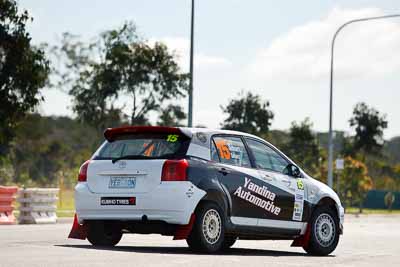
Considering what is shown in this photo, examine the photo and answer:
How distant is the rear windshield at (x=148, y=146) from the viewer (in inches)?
547

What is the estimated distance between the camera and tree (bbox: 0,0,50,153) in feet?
118

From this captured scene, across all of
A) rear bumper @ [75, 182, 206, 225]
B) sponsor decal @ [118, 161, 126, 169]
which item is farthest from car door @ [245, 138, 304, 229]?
sponsor decal @ [118, 161, 126, 169]

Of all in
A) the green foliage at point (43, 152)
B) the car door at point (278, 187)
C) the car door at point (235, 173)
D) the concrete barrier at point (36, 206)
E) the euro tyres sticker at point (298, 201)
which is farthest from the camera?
the green foliage at point (43, 152)

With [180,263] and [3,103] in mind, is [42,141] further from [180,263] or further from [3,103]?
[180,263]

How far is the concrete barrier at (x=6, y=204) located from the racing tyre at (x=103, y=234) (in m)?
11.0

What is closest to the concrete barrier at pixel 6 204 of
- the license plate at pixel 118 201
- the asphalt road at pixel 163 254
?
the asphalt road at pixel 163 254

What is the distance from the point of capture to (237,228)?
14.3 m

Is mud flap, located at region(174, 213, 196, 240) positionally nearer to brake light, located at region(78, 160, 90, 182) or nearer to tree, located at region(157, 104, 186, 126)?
brake light, located at region(78, 160, 90, 182)

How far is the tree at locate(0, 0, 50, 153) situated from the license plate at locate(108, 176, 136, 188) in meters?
22.5

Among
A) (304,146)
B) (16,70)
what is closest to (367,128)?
(304,146)

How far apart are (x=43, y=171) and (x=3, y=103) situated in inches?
2311

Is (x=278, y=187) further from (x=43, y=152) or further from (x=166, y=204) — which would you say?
(x=43, y=152)

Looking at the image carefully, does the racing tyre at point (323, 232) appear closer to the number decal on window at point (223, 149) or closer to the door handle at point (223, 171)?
the number decal on window at point (223, 149)

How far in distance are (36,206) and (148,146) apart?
43.0 feet
